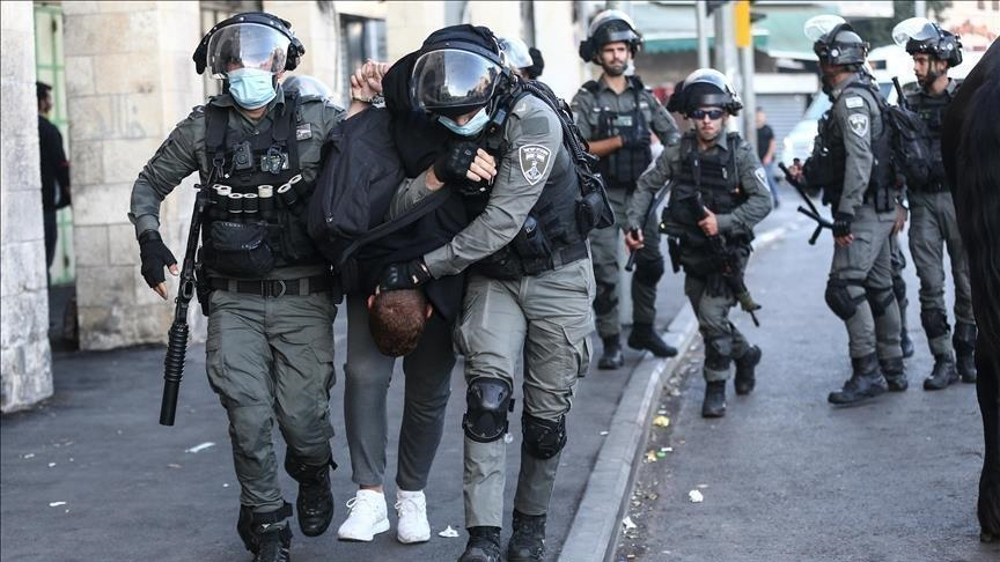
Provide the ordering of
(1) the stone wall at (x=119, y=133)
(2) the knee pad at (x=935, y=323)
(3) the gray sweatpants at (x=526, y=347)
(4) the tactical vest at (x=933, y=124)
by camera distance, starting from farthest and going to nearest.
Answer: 1. (1) the stone wall at (x=119, y=133)
2. (2) the knee pad at (x=935, y=323)
3. (4) the tactical vest at (x=933, y=124)
4. (3) the gray sweatpants at (x=526, y=347)

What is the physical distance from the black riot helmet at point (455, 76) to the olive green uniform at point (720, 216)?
3.43m

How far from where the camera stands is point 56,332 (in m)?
12.6

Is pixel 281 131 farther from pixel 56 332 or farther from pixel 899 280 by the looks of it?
pixel 56 332

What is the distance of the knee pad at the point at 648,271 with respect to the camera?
1029cm

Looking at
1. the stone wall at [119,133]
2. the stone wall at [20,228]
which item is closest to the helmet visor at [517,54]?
the stone wall at [20,228]

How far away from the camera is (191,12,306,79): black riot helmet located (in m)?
5.57

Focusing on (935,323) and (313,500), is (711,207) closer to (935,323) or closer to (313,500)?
(935,323)

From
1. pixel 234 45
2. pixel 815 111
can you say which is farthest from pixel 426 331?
pixel 815 111

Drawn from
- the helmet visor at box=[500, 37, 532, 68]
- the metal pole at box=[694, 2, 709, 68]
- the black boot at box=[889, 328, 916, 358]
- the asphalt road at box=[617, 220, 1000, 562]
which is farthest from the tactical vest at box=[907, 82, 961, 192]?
the metal pole at box=[694, 2, 709, 68]

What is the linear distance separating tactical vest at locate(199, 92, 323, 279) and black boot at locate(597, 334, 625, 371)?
460 cm

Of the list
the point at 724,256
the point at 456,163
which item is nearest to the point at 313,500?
the point at 456,163

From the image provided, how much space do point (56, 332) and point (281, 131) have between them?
7590mm

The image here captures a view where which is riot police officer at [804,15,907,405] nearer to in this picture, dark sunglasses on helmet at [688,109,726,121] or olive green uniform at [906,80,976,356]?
olive green uniform at [906,80,976,356]

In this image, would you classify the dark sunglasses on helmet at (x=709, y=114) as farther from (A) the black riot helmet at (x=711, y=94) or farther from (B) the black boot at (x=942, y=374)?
(B) the black boot at (x=942, y=374)
